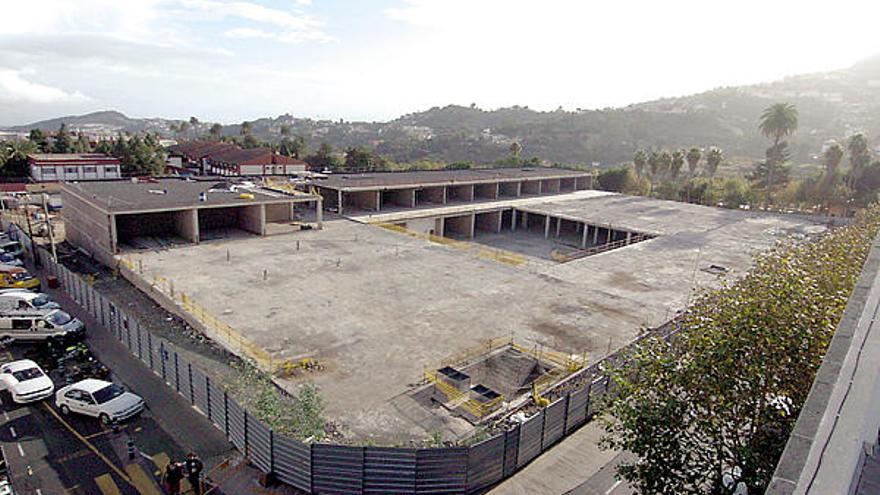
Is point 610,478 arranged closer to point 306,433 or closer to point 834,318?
point 834,318

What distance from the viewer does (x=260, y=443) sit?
15.0m

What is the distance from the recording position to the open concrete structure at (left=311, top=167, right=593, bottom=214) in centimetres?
5406

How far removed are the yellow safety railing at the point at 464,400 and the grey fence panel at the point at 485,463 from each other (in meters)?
2.71

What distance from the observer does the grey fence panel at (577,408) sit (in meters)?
17.4

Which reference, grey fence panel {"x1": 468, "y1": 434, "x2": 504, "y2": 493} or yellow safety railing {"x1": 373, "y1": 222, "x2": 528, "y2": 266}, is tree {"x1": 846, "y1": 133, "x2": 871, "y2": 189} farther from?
grey fence panel {"x1": 468, "y1": 434, "x2": 504, "y2": 493}

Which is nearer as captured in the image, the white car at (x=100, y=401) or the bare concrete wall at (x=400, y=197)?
the white car at (x=100, y=401)

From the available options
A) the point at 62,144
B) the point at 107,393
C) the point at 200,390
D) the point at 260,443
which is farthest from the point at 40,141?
the point at 260,443

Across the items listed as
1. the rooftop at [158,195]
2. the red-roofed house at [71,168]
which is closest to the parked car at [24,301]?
the rooftop at [158,195]

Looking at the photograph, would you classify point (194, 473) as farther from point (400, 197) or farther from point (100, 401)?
point (400, 197)

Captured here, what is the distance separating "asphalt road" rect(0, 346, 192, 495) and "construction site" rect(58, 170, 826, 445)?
14.9ft

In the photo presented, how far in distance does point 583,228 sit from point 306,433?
4991 cm

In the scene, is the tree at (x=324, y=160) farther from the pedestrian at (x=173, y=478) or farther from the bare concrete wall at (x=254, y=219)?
the pedestrian at (x=173, y=478)

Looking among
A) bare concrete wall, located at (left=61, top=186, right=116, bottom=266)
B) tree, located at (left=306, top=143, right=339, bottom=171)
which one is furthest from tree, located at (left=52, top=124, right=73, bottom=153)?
bare concrete wall, located at (left=61, top=186, right=116, bottom=266)

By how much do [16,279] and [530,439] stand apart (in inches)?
1261
